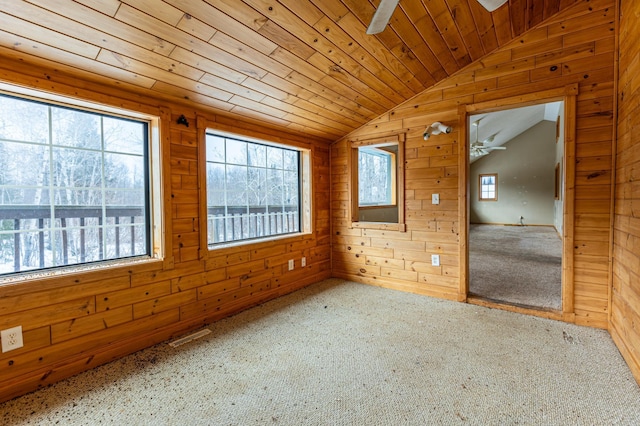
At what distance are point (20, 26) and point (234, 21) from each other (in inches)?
39.8

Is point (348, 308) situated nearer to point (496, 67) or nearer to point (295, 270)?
point (295, 270)

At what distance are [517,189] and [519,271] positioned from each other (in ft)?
24.0

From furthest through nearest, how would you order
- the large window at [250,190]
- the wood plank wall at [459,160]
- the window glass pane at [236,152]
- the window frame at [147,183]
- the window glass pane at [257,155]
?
the window glass pane at [257,155] → the window glass pane at [236,152] → the large window at [250,190] → the wood plank wall at [459,160] → the window frame at [147,183]

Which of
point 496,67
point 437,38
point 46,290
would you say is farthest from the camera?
point 496,67

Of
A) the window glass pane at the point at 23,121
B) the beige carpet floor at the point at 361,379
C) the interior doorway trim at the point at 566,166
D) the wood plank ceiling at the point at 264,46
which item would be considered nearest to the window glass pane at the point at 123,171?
the window glass pane at the point at 23,121

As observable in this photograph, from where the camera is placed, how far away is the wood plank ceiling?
1.50 meters

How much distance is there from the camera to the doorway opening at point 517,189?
5379mm

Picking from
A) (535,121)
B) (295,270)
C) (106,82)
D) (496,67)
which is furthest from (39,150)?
(535,121)

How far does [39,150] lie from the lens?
1.86 metres

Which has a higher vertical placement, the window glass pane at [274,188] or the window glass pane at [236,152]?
the window glass pane at [236,152]

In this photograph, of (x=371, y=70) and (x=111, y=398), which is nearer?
(x=111, y=398)

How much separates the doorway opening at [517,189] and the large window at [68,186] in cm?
430

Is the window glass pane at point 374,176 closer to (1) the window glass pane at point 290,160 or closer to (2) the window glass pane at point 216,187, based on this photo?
(1) the window glass pane at point 290,160

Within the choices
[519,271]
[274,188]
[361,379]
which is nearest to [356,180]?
[274,188]
